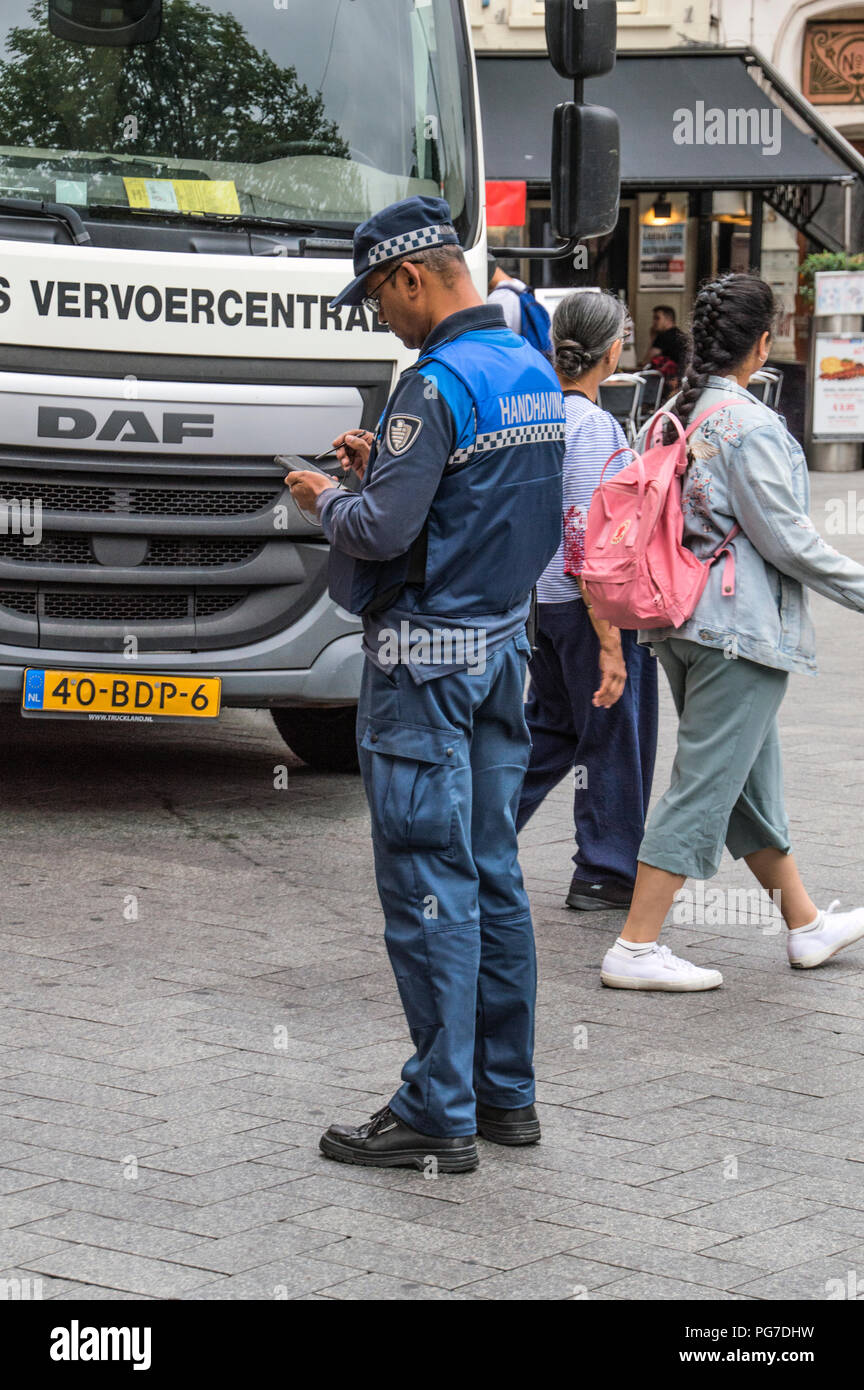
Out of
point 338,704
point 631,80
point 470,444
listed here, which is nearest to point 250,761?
point 338,704

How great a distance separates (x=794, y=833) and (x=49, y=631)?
265cm

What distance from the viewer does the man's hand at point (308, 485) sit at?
3.99 m

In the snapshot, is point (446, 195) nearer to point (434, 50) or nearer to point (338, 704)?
point (434, 50)

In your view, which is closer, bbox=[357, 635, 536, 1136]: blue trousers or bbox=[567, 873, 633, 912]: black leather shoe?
bbox=[357, 635, 536, 1136]: blue trousers

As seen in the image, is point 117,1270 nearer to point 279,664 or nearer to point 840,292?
point 279,664

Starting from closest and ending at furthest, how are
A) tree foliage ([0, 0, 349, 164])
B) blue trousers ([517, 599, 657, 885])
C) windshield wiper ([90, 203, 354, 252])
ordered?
blue trousers ([517, 599, 657, 885]), windshield wiper ([90, 203, 354, 252]), tree foliage ([0, 0, 349, 164])

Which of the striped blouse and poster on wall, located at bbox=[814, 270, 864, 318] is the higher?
poster on wall, located at bbox=[814, 270, 864, 318]

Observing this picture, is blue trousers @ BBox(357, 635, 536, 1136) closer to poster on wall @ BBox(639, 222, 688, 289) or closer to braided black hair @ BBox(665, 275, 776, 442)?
braided black hair @ BBox(665, 275, 776, 442)

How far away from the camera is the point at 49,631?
680cm

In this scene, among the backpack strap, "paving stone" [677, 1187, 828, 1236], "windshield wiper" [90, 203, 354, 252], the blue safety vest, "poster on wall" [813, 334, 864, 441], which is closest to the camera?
"paving stone" [677, 1187, 828, 1236]

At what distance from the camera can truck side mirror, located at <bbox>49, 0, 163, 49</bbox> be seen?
6.78 m

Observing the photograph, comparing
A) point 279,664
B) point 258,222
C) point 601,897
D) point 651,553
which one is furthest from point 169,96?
point 601,897

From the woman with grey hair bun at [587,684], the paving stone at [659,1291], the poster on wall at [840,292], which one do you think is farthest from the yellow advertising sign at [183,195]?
the poster on wall at [840,292]

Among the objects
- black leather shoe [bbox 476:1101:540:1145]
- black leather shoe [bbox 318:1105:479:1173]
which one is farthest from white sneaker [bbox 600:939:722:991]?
black leather shoe [bbox 318:1105:479:1173]
